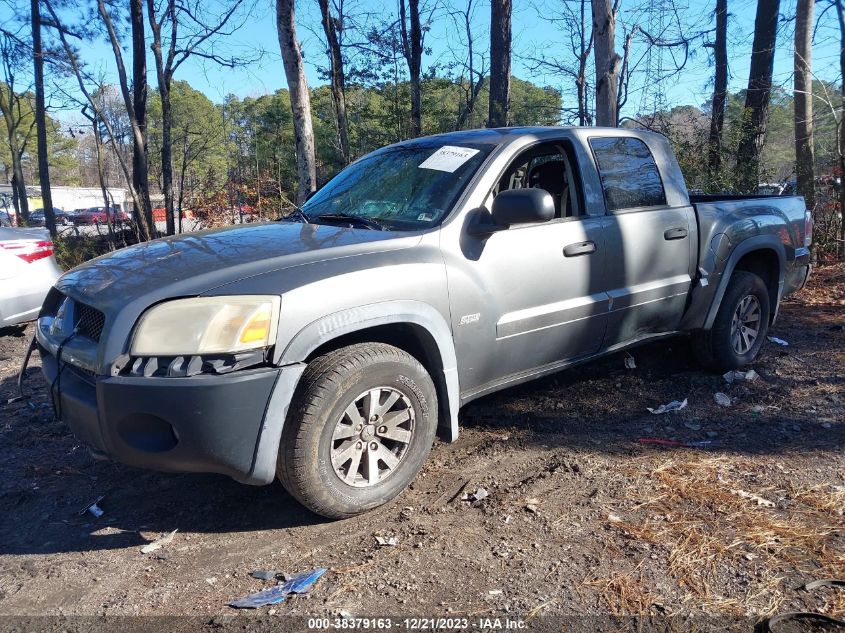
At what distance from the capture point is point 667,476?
11.2 feet

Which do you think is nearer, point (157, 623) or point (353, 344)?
point (157, 623)

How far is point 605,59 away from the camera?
9195 millimetres

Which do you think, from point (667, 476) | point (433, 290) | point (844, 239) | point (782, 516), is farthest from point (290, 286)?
point (844, 239)

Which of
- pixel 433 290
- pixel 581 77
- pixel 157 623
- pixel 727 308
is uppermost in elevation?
pixel 581 77

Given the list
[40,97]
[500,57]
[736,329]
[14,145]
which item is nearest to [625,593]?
[736,329]

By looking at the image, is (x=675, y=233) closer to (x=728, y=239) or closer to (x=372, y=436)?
(x=728, y=239)

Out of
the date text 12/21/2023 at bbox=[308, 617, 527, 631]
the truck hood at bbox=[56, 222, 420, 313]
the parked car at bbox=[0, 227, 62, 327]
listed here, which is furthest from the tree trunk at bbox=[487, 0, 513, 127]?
the date text 12/21/2023 at bbox=[308, 617, 527, 631]

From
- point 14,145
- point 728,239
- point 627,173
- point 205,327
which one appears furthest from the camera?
point 14,145

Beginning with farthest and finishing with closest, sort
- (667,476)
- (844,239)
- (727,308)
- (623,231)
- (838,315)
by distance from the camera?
(844,239), (838,315), (727,308), (623,231), (667,476)

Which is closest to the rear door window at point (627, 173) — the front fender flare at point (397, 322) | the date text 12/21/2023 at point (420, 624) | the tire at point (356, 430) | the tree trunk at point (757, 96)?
the front fender flare at point (397, 322)

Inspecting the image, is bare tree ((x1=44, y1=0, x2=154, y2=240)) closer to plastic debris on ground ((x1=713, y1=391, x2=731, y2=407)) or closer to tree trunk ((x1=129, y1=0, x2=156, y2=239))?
tree trunk ((x1=129, y1=0, x2=156, y2=239))

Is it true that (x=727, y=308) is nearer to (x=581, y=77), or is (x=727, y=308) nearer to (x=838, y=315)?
(x=838, y=315)

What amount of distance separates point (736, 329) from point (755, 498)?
2.23m

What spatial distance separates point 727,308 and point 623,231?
1394mm
